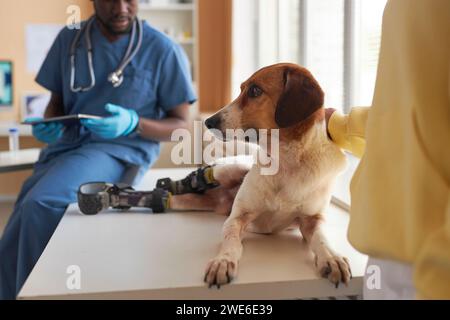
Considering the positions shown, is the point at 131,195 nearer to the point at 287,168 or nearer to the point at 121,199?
the point at 121,199

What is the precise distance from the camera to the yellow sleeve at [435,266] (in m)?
0.48

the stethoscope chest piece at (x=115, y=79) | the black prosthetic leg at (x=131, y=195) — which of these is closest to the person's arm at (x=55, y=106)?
the stethoscope chest piece at (x=115, y=79)

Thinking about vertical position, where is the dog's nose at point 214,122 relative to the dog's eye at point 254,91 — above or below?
below

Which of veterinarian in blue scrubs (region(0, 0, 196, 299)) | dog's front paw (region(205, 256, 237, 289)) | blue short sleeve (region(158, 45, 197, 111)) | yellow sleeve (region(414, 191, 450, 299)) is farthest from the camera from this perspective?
blue short sleeve (region(158, 45, 197, 111))

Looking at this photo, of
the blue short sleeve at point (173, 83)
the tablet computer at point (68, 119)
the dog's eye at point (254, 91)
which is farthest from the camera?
the blue short sleeve at point (173, 83)

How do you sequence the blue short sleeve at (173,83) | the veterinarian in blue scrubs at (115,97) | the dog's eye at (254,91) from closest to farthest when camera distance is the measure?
the dog's eye at (254,91)
the veterinarian in blue scrubs at (115,97)
the blue short sleeve at (173,83)

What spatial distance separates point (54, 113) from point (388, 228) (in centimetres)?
147

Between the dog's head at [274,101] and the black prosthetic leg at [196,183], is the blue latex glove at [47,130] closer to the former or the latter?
the black prosthetic leg at [196,183]

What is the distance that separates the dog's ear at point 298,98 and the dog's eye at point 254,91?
44 mm

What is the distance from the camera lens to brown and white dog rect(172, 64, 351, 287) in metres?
0.77

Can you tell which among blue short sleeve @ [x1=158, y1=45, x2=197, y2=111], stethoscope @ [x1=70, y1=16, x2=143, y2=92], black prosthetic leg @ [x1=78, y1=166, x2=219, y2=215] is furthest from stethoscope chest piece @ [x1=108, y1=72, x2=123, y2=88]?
black prosthetic leg @ [x1=78, y1=166, x2=219, y2=215]

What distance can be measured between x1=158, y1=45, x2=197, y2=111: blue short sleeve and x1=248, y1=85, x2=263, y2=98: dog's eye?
819mm

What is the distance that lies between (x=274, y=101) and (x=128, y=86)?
87 centimetres

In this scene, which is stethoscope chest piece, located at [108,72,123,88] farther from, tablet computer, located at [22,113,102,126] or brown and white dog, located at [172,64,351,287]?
brown and white dog, located at [172,64,351,287]
